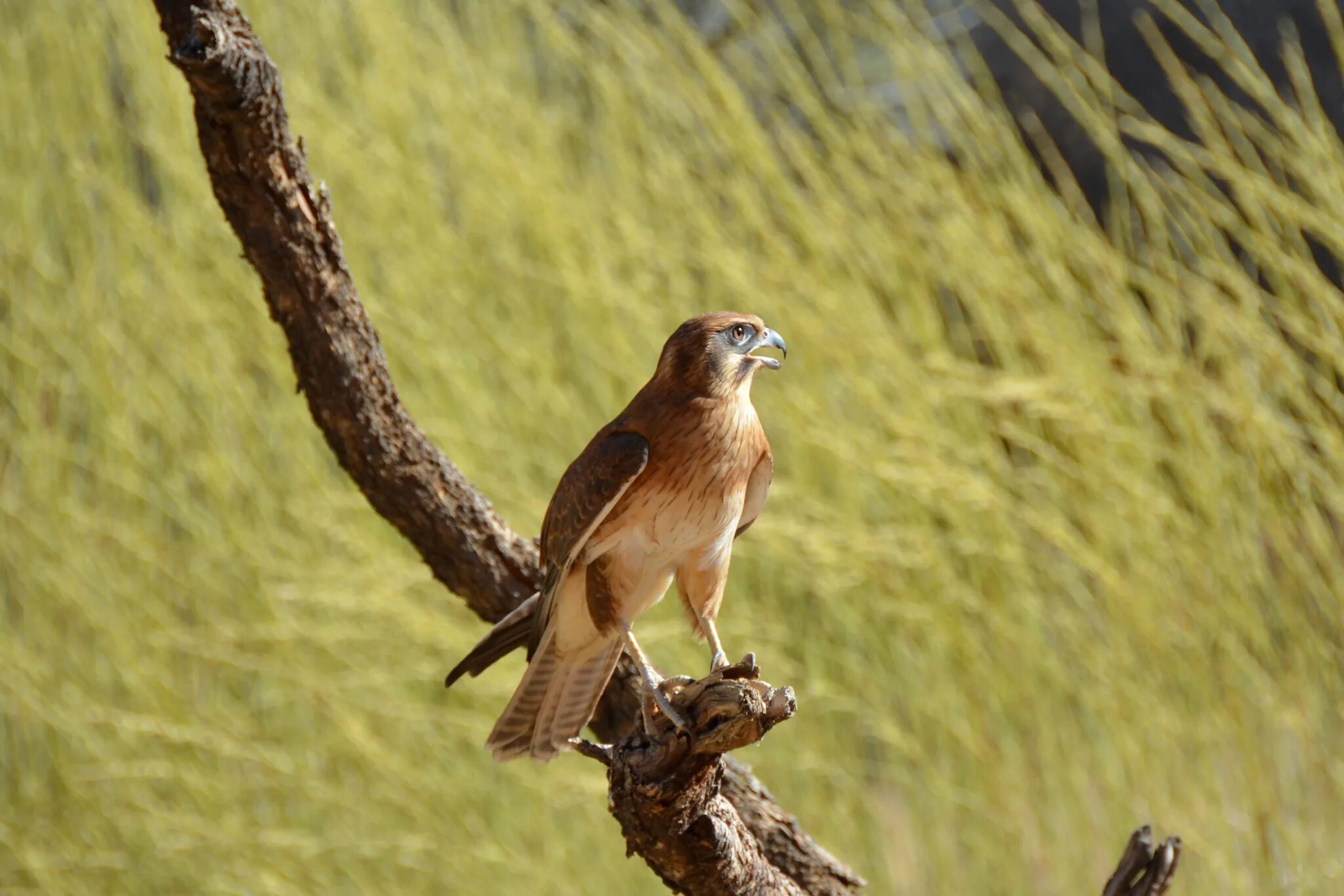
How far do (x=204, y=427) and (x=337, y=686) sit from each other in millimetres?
883

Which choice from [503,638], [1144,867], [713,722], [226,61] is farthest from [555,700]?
[226,61]

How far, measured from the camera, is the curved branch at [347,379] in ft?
5.58

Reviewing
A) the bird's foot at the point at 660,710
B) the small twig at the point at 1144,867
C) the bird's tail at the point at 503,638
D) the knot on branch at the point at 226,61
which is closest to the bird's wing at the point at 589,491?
the bird's tail at the point at 503,638

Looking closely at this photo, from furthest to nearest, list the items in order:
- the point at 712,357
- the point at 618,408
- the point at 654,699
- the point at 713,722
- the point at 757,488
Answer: the point at 618,408, the point at 757,488, the point at 712,357, the point at 654,699, the point at 713,722

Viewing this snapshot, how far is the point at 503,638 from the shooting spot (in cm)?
191

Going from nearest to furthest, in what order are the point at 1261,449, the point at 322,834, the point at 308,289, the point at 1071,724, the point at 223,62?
1. the point at 223,62
2. the point at 308,289
3. the point at 1261,449
4. the point at 1071,724
5. the point at 322,834

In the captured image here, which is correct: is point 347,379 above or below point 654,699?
above

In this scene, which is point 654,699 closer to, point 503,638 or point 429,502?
point 503,638

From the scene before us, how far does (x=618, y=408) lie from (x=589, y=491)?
1.68 m

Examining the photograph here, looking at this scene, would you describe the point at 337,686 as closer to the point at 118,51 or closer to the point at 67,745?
the point at 67,745

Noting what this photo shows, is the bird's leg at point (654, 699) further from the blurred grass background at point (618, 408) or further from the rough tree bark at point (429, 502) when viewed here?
the blurred grass background at point (618, 408)

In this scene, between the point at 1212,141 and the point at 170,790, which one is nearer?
the point at 1212,141

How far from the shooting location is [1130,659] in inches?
113

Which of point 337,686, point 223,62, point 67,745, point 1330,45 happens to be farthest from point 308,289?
point 1330,45
